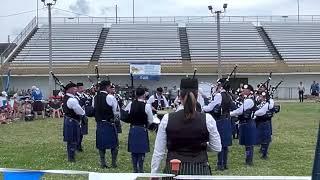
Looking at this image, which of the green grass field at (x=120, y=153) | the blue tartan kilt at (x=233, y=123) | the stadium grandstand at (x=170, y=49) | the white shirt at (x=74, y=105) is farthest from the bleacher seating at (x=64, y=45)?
the white shirt at (x=74, y=105)

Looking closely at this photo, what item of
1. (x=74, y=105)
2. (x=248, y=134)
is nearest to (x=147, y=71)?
(x=74, y=105)

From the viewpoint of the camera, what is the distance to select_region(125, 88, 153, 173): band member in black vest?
10156 millimetres

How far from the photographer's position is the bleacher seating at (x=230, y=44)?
43938 millimetres

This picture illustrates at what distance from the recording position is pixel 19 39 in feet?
157

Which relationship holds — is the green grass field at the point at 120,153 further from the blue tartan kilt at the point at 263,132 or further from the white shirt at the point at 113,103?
the white shirt at the point at 113,103

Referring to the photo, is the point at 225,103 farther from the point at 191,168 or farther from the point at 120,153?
the point at 191,168

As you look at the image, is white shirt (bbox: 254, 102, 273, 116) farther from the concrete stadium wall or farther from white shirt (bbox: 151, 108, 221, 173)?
the concrete stadium wall

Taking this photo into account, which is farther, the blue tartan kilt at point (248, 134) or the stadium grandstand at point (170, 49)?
the stadium grandstand at point (170, 49)

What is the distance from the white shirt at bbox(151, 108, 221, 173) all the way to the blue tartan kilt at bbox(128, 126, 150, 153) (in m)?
5.10

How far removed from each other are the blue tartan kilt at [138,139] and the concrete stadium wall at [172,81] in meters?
29.5

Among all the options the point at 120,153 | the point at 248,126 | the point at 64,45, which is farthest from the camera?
the point at 64,45

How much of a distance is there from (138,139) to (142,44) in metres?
36.8

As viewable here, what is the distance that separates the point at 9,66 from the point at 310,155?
103 ft

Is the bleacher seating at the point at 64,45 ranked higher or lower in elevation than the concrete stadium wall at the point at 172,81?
higher
